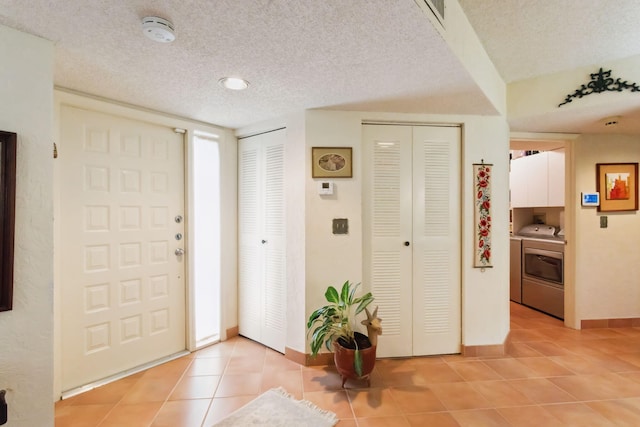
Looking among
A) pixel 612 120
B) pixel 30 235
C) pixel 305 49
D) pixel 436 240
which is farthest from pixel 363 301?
pixel 612 120

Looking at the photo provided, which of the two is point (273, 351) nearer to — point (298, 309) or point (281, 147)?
point (298, 309)

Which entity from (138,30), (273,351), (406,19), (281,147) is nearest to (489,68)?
(406,19)

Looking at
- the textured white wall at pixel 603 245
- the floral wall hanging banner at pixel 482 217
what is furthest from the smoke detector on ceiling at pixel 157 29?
the textured white wall at pixel 603 245

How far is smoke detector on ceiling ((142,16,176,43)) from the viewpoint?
3.97 ft

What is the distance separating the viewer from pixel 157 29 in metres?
1.24

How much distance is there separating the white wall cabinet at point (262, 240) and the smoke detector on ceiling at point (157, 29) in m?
1.27

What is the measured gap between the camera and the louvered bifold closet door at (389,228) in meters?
2.42

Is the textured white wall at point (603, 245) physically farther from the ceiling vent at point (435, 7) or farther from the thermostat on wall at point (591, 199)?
the ceiling vent at point (435, 7)

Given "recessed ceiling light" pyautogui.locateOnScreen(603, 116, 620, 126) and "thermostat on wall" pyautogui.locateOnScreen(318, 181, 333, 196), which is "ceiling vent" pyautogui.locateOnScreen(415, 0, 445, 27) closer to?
"thermostat on wall" pyautogui.locateOnScreen(318, 181, 333, 196)

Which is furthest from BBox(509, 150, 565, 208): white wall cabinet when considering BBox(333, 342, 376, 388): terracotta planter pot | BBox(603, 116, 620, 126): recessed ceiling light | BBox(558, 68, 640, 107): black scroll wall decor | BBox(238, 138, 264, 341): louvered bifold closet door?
BBox(238, 138, 264, 341): louvered bifold closet door

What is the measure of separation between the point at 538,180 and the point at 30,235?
4880mm

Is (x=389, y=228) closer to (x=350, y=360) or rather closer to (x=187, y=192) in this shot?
(x=350, y=360)

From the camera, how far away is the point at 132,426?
1.67m

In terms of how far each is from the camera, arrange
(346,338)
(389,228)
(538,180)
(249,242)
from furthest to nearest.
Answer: (538,180) → (249,242) → (389,228) → (346,338)
